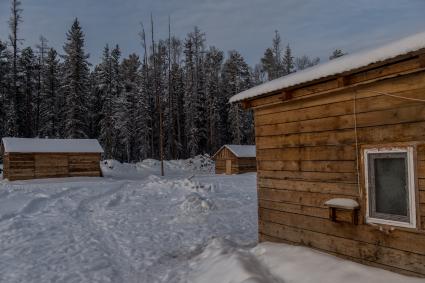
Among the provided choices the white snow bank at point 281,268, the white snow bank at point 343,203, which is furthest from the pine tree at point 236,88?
the white snow bank at point 343,203

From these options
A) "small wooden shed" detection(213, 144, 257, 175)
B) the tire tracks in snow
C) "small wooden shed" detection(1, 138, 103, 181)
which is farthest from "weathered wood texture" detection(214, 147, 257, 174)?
the tire tracks in snow

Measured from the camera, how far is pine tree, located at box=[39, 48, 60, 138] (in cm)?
4831

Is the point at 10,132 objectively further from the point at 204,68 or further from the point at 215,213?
the point at 215,213

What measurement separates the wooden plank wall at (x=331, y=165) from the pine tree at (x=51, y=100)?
4524 cm

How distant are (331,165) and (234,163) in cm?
3094

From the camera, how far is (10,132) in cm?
4559

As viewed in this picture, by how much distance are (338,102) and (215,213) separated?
829 cm

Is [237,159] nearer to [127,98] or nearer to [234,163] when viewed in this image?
[234,163]

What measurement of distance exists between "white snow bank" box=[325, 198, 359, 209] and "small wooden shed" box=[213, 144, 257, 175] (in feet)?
101

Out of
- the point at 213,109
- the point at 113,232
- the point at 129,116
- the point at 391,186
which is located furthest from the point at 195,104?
the point at 391,186

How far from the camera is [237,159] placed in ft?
121

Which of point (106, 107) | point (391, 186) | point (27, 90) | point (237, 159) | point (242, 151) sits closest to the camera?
point (391, 186)

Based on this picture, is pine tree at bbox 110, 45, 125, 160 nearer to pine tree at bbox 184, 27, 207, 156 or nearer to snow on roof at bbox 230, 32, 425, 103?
pine tree at bbox 184, 27, 207, 156

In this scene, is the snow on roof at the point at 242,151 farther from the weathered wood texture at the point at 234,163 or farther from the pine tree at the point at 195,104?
the pine tree at the point at 195,104
